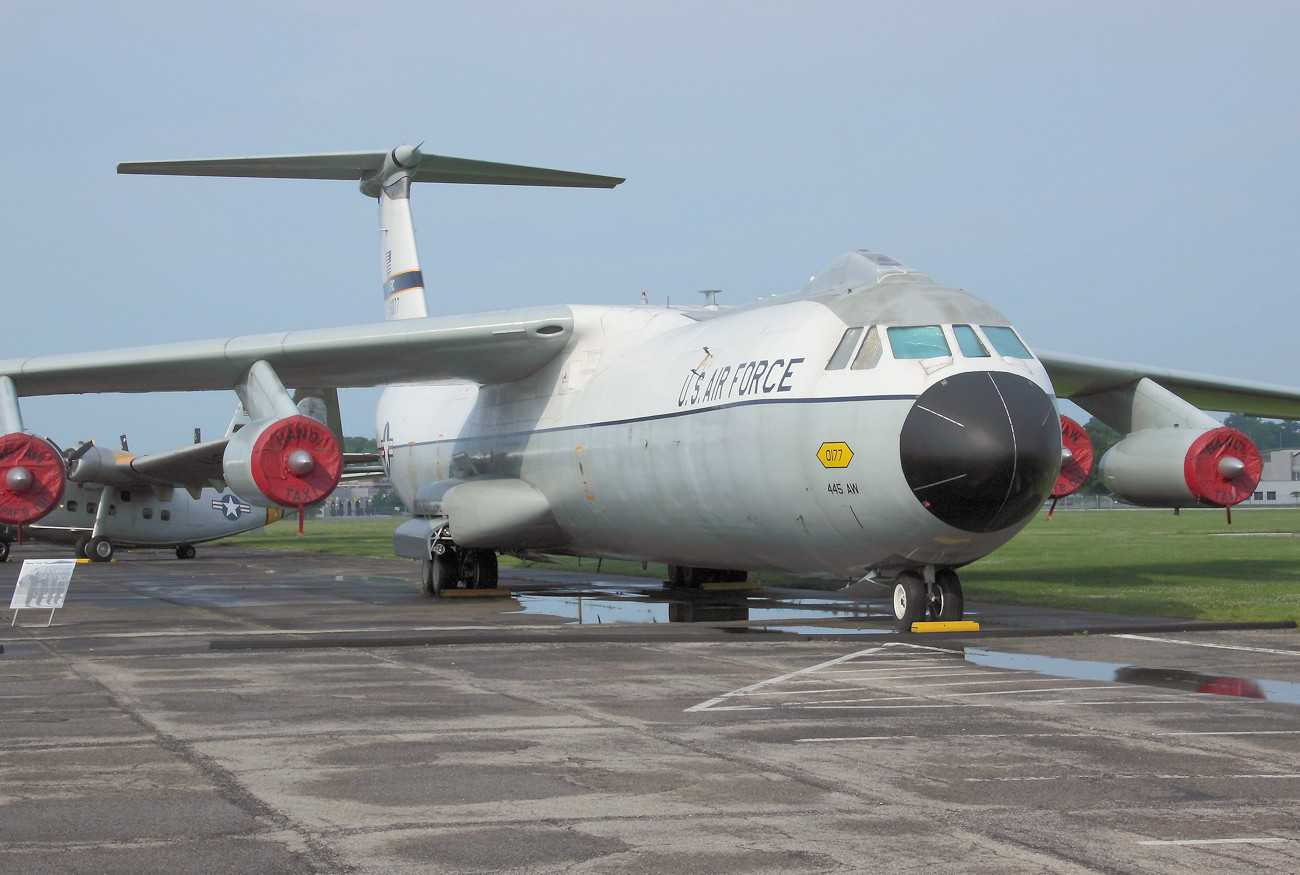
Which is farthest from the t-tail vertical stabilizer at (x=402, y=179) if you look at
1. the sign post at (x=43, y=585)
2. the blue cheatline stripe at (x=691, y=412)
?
the sign post at (x=43, y=585)

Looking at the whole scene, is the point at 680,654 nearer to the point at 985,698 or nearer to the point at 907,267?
the point at 985,698

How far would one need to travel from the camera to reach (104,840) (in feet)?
17.9

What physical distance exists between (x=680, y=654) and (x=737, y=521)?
2782 mm

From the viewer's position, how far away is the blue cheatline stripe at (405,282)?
24.9 m

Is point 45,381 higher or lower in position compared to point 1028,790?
higher

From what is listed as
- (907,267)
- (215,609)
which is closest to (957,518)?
(907,267)

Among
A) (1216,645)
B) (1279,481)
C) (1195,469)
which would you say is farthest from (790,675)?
(1279,481)

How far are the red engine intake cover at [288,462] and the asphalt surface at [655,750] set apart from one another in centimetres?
229

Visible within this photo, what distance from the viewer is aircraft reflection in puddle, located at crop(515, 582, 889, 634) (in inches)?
614

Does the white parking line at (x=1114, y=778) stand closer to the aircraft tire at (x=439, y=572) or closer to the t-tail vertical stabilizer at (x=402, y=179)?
the aircraft tire at (x=439, y=572)

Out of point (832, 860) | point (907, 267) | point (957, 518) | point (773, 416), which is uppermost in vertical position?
point (907, 267)

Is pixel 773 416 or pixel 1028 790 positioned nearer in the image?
pixel 1028 790

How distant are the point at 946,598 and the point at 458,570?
9.71 metres

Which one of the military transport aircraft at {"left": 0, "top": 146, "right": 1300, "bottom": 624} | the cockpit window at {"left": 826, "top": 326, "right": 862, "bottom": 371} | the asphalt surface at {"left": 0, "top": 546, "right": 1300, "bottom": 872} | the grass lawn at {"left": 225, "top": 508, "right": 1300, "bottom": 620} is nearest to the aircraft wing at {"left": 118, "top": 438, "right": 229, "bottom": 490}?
the grass lawn at {"left": 225, "top": 508, "right": 1300, "bottom": 620}
